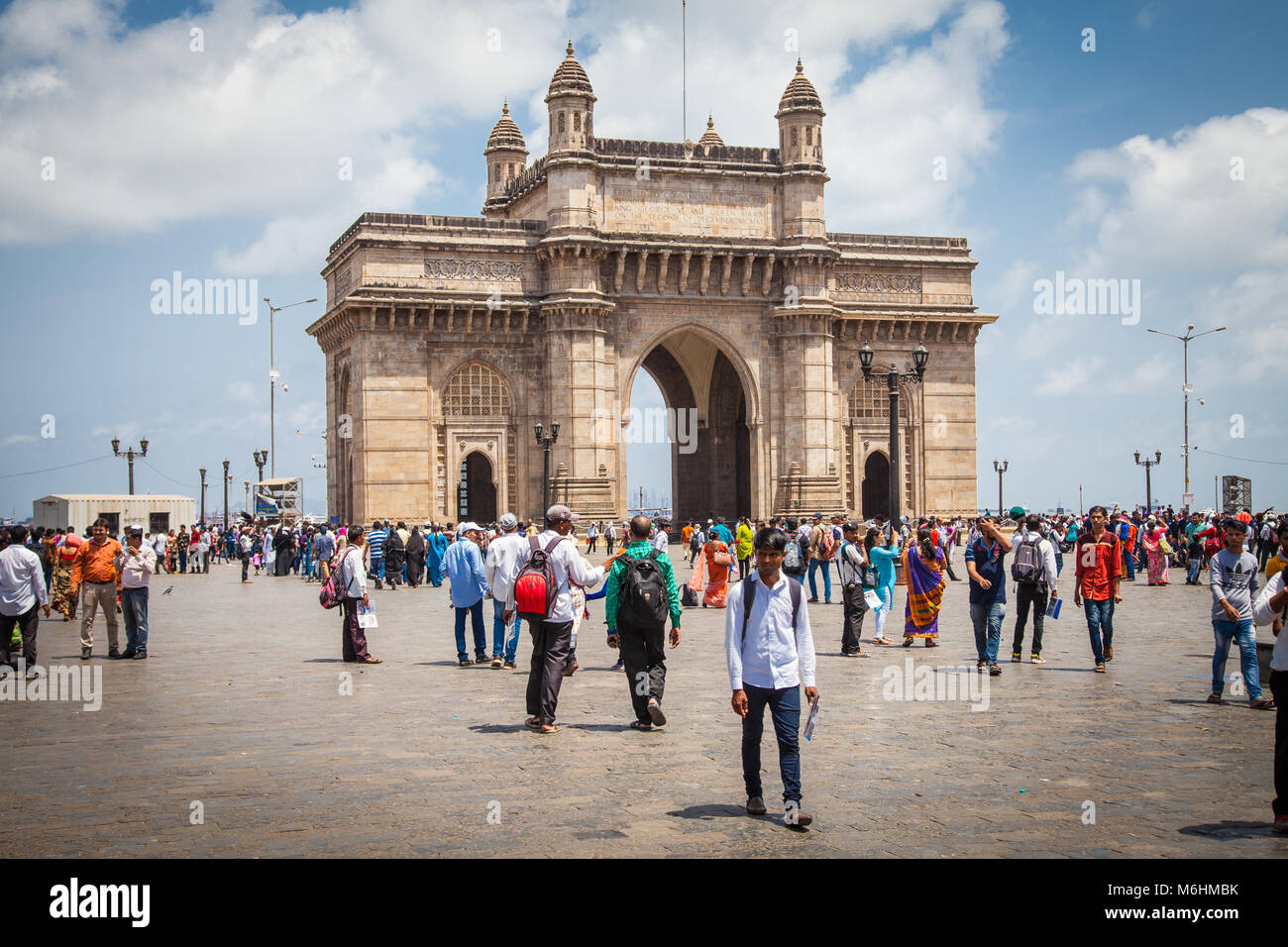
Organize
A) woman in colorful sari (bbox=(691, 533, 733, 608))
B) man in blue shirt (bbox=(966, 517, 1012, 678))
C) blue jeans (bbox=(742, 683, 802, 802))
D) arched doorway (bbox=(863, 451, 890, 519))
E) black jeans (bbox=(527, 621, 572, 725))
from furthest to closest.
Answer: arched doorway (bbox=(863, 451, 890, 519)) → woman in colorful sari (bbox=(691, 533, 733, 608)) → man in blue shirt (bbox=(966, 517, 1012, 678)) → black jeans (bbox=(527, 621, 572, 725)) → blue jeans (bbox=(742, 683, 802, 802))

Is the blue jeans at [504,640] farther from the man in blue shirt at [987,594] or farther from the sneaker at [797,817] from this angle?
the sneaker at [797,817]

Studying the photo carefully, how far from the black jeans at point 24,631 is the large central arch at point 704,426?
3514 centimetres

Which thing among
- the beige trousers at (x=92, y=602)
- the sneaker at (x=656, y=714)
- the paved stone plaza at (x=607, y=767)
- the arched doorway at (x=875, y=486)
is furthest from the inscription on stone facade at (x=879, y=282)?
the sneaker at (x=656, y=714)

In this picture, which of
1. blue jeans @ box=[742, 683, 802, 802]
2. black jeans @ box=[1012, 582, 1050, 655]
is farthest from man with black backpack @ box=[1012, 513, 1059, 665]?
blue jeans @ box=[742, 683, 802, 802]

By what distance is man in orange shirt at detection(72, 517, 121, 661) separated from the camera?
47.6ft

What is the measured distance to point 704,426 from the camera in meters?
49.5

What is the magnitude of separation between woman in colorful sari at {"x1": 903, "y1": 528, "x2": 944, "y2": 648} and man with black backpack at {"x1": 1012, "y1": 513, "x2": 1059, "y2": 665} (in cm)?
140

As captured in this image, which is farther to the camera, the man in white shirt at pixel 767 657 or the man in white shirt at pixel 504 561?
the man in white shirt at pixel 504 561

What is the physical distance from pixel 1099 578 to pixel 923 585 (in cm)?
265

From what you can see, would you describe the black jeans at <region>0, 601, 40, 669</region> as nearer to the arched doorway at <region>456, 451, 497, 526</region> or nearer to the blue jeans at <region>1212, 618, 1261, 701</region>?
the blue jeans at <region>1212, 618, 1261, 701</region>

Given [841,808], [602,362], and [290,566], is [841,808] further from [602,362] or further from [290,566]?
[602,362]

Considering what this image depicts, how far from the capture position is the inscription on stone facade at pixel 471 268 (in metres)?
40.8
